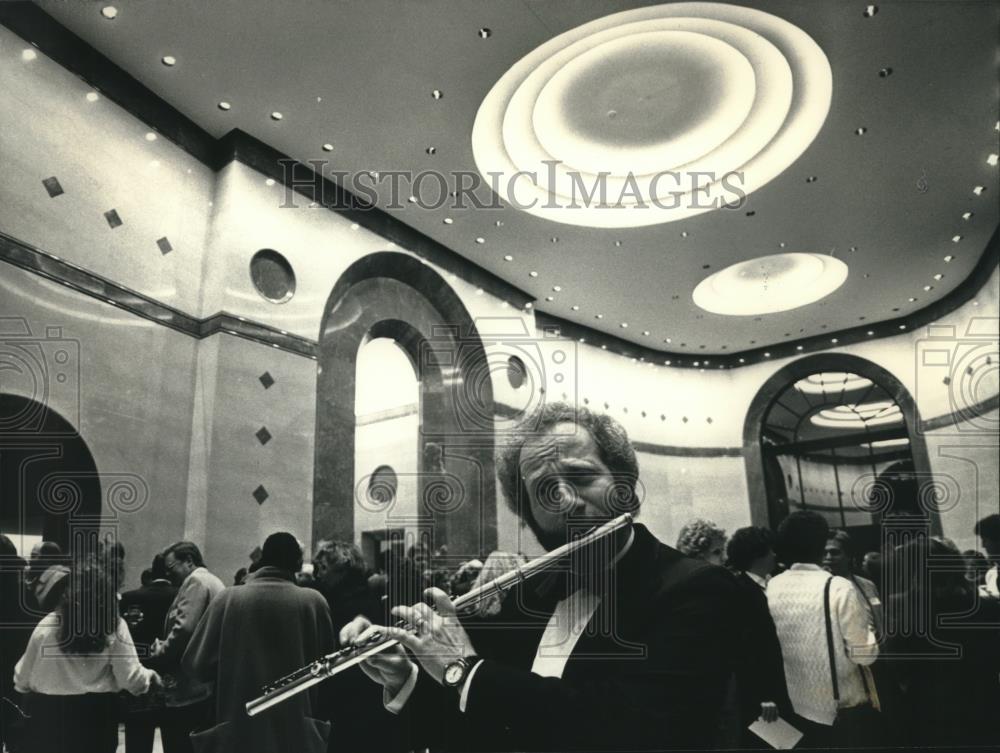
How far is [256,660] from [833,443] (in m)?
6.42

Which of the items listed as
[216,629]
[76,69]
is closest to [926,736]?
[216,629]

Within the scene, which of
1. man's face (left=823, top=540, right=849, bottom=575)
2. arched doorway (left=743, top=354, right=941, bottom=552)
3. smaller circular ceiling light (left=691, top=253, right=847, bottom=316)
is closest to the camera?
man's face (left=823, top=540, right=849, bottom=575)

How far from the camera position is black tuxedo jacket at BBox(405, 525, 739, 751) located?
75.2 inches

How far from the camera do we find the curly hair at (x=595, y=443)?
2.53 metres

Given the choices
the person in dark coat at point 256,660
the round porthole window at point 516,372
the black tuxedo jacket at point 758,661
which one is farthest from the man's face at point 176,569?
the round porthole window at point 516,372

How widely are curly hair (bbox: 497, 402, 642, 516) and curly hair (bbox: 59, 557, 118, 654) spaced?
2212mm

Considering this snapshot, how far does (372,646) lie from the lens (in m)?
2.38

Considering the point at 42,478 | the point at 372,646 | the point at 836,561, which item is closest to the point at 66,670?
the point at 42,478

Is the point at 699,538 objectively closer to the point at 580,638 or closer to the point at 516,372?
the point at 580,638

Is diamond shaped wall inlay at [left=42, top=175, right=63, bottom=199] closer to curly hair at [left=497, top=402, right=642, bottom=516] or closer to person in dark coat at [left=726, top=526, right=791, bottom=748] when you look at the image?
curly hair at [left=497, top=402, right=642, bottom=516]

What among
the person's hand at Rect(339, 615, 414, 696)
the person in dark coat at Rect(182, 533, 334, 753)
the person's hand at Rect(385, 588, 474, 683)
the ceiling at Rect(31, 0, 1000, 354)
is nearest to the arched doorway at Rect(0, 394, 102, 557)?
the person in dark coat at Rect(182, 533, 334, 753)

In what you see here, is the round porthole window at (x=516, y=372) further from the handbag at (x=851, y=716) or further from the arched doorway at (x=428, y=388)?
the handbag at (x=851, y=716)

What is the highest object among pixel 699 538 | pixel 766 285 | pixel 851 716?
pixel 766 285

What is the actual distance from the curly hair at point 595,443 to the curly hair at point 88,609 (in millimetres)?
2212
